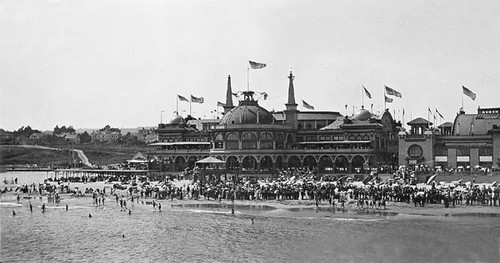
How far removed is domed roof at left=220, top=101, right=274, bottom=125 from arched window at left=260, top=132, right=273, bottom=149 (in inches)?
102

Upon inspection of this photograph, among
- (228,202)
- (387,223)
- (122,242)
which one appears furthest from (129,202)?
(387,223)

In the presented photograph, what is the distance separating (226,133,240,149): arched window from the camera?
108m

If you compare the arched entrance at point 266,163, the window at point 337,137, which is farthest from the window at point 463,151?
the arched entrance at point 266,163

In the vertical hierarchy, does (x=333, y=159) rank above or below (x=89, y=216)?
above

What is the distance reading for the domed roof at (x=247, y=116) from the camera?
357ft

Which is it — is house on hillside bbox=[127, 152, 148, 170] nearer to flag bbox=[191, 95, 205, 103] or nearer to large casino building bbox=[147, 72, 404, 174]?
large casino building bbox=[147, 72, 404, 174]

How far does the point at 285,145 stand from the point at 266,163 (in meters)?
4.79

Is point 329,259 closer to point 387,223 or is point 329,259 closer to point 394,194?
point 387,223

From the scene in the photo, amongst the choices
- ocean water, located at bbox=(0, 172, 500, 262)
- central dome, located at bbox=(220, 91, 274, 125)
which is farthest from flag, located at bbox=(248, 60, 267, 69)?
ocean water, located at bbox=(0, 172, 500, 262)

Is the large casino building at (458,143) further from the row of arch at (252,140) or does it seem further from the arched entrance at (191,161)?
the arched entrance at (191,161)

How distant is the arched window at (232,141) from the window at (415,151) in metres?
27.9

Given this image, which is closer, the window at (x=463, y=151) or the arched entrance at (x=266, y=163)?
the window at (x=463, y=151)

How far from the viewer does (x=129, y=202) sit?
74.9 metres

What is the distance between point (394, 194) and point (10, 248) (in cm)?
3674
